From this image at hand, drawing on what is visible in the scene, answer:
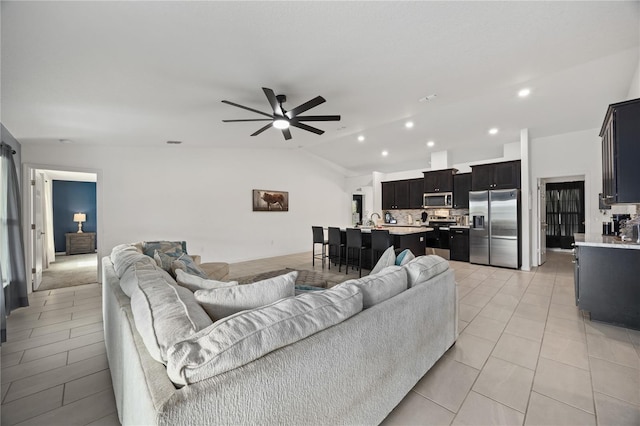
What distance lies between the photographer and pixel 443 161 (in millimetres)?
6887

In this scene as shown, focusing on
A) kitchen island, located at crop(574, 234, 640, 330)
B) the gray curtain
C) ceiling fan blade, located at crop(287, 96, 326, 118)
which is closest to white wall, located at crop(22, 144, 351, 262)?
the gray curtain

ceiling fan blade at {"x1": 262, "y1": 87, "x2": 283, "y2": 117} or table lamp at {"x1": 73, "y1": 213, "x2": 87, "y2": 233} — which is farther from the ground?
ceiling fan blade at {"x1": 262, "y1": 87, "x2": 283, "y2": 117}

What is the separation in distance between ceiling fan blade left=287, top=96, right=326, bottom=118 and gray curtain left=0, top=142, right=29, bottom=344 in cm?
344

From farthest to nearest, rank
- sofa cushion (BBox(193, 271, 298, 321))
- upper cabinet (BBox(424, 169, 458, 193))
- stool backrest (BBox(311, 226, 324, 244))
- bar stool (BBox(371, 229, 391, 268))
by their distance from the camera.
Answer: upper cabinet (BBox(424, 169, 458, 193)), stool backrest (BBox(311, 226, 324, 244)), bar stool (BBox(371, 229, 391, 268)), sofa cushion (BBox(193, 271, 298, 321))

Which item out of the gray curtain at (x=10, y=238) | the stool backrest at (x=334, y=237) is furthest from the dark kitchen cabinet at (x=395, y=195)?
the gray curtain at (x=10, y=238)

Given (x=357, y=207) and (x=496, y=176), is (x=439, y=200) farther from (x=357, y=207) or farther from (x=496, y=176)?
(x=357, y=207)

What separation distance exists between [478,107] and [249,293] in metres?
4.88

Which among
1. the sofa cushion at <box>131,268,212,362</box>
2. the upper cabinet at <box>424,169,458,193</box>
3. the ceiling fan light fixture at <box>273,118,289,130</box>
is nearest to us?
the sofa cushion at <box>131,268,212,362</box>

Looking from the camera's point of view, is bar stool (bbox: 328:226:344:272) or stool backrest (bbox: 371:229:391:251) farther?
bar stool (bbox: 328:226:344:272)

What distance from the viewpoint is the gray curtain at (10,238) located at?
3.11m

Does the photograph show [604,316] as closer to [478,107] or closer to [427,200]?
[478,107]

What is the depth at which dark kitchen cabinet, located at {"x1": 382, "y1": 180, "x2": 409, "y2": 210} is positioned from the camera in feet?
25.2

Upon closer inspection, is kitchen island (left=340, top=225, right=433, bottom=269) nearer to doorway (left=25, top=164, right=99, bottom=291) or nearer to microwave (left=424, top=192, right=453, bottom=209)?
microwave (left=424, top=192, right=453, bottom=209)

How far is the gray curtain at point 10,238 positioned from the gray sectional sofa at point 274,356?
8.98ft
